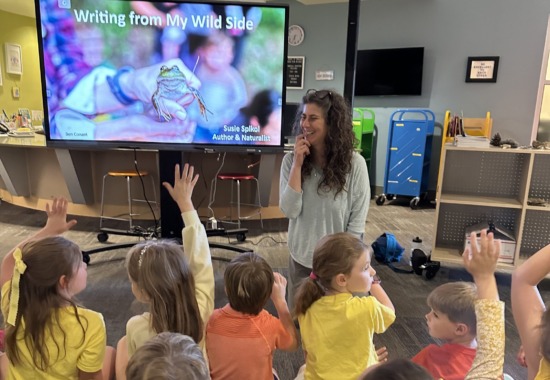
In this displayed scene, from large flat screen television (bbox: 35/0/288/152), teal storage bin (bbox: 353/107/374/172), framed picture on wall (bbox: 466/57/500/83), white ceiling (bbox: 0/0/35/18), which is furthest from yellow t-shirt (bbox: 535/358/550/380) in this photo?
white ceiling (bbox: 0/0/35/18)

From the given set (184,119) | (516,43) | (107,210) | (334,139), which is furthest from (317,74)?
(334,139)

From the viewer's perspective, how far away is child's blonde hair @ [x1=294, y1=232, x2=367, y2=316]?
4.35ft

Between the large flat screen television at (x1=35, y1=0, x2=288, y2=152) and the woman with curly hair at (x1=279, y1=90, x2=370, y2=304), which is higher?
the large flat screen television at (x1=35, y1=0, x2=288, y2=152)

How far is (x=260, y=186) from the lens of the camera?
4402 millimetres

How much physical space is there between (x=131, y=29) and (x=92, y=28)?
0.82 ft

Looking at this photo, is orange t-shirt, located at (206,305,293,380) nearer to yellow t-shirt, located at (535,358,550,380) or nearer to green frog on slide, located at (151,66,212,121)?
yellow t-shirt, located at (535,358,550,380)

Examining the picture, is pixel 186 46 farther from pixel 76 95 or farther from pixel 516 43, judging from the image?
pixel 516 43

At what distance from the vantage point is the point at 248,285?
1281 mm

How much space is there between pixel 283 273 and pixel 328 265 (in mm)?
1929

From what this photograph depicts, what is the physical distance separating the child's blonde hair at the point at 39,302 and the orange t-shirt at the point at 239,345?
40 cm

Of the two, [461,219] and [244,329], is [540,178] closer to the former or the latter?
[461,219]

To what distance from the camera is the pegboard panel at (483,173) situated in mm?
3184

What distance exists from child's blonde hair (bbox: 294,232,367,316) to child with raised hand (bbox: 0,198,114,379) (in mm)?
647

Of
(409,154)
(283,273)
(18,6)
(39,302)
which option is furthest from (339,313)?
(18,6)
